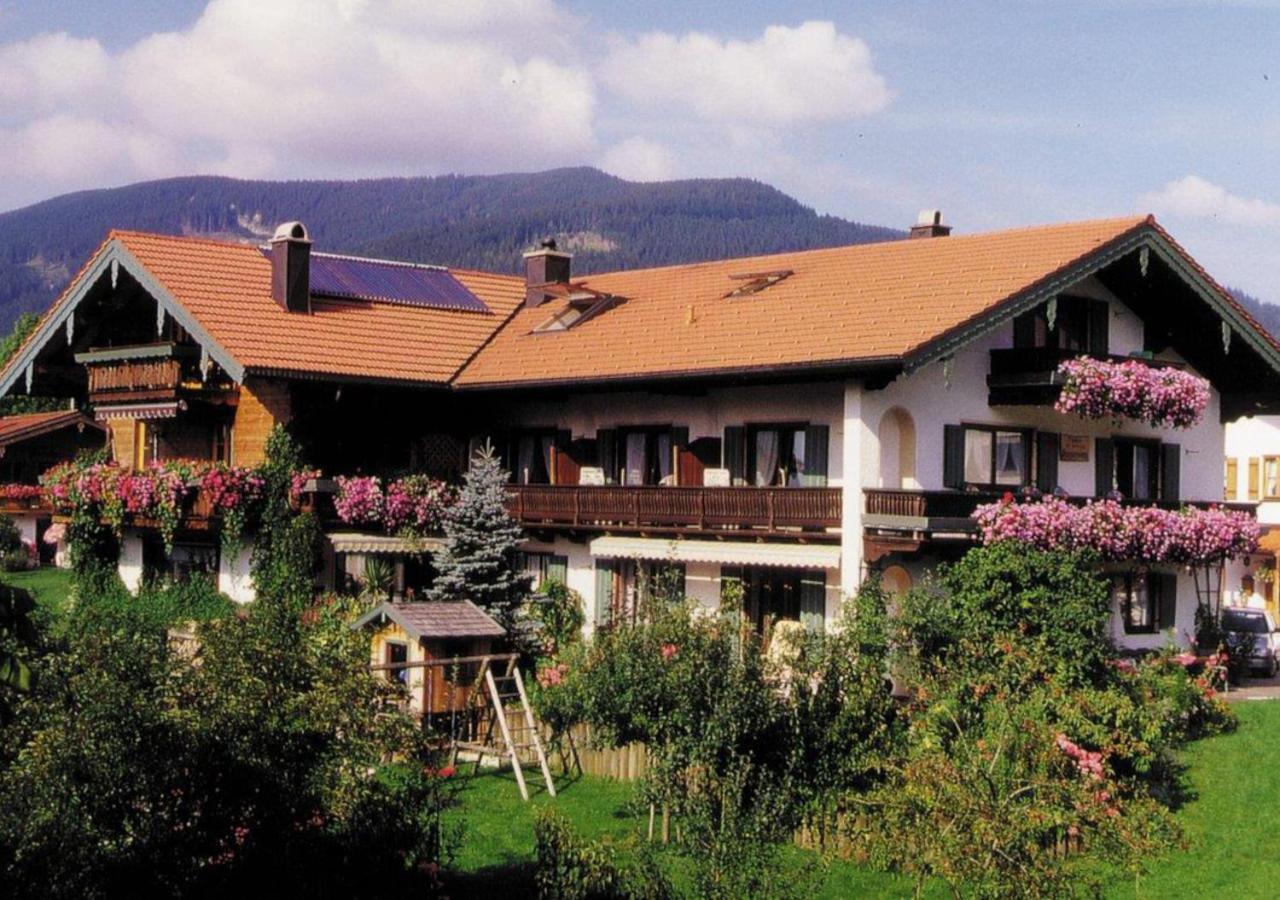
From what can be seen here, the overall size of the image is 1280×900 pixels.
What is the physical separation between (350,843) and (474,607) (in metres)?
12.9

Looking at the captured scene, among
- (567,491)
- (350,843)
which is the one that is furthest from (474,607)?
(350,843)

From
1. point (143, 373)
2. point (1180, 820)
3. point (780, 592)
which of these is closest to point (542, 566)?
point (780, 592)

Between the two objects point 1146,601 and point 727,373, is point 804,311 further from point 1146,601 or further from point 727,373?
point 1146,601

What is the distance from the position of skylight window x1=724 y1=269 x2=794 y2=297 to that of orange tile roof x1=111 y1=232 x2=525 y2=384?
20.2 feet

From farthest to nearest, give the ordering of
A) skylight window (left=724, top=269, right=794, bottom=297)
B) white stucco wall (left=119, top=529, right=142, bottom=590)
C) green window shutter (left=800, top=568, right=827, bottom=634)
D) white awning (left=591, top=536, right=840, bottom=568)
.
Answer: white stucco wall (left=119, top=529, right=142, bottom=590)
skylight window (left=724, top=269, right=794, bottom=297)
green window shutter (left=800, top=568, right=827, bottom=634)
white awning (left=591, top=536, right=840, bottom=568)

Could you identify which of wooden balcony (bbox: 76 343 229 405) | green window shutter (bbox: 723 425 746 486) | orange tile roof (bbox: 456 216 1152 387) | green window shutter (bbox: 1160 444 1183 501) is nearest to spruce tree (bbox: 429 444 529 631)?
orange tile roof (bbox: 456 216 1152 387)

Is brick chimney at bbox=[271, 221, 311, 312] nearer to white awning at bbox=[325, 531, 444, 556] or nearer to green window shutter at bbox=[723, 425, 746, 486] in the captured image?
white awning at bbox=[325, 531, 444, 556]

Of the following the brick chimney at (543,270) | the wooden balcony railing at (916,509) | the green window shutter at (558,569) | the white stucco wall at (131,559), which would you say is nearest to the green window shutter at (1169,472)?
the wooden balcony railing at (916,509)

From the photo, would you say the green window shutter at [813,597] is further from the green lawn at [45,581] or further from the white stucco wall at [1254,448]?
the white stucco wall at [1254,448]

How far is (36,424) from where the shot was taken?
2231 inches

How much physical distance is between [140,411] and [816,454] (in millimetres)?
14936

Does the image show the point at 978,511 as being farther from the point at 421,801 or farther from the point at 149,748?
the point at 149,748

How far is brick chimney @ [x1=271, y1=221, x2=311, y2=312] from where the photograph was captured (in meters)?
33.4

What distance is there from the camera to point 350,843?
14.6 metres
